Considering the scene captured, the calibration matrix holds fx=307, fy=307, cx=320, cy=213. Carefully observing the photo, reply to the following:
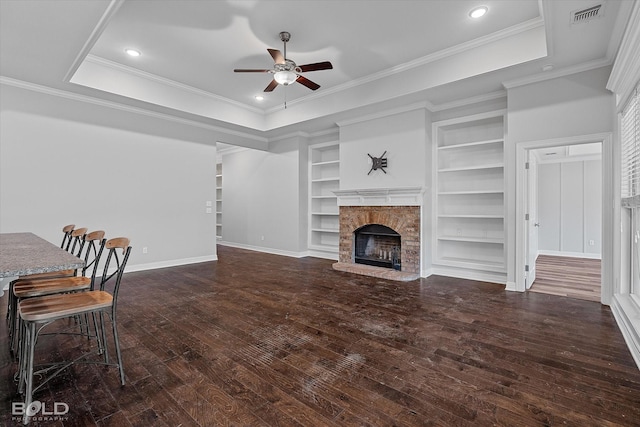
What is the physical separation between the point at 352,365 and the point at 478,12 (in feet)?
12.5

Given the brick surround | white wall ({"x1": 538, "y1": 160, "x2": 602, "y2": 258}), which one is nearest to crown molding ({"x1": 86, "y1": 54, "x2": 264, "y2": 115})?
the brick surround

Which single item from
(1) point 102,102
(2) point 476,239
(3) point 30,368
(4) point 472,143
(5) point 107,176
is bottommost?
(3) point 30,368

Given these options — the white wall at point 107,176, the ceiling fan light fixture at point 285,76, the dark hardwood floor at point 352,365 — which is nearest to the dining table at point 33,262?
the dark hardwood floor at point 352,365

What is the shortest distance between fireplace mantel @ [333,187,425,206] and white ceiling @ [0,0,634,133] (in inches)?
57.2

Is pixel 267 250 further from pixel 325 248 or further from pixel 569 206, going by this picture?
pixel 569 206

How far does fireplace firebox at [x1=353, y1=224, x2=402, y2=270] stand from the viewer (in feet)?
18.5

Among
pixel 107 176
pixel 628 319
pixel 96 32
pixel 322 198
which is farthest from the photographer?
pixel 322 198

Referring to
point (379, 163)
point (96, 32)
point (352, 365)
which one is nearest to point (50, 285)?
point (352, 365)

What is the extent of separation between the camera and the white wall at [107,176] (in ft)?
14.5

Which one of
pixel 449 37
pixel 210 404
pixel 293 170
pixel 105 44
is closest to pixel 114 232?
pixel 105 44

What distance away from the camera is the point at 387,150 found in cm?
552

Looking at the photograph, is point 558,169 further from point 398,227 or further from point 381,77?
point 381,77

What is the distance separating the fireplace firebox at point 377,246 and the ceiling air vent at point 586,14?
363 centimetres

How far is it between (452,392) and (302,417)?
0.97 m
